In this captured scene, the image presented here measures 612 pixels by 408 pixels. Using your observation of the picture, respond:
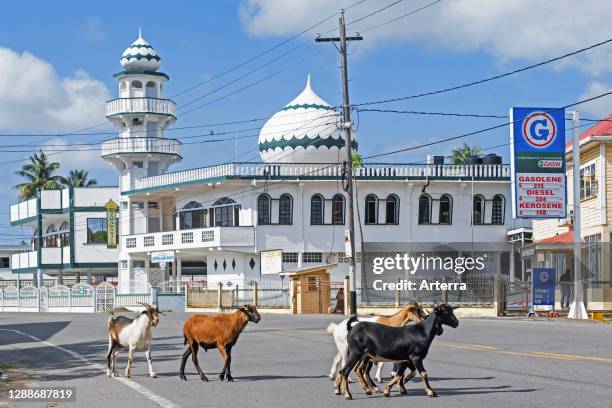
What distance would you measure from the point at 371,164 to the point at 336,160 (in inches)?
86.4

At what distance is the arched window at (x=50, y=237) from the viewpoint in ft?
251

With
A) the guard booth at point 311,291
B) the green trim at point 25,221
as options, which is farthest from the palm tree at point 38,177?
the guard booth at point 311,291

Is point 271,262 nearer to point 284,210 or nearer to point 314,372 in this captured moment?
point 284,210

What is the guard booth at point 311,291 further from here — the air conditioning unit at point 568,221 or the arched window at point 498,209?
the arched window at point 498,209

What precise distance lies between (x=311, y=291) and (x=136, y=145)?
2382 cm

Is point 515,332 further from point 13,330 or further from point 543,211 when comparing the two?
point 13,330

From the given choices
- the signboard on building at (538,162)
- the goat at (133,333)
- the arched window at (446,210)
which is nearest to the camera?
the goat at (133,333)

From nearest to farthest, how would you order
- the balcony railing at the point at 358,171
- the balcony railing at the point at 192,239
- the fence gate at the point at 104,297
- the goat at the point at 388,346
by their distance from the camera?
the goat at the point at 388,346 < the balcony railing at the point at 192,239 < the balcony railing at the point at 358,171 < the fence gate at the point at 104,297

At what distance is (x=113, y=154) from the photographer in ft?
211

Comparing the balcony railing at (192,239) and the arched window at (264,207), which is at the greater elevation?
the arched window at (264,207)

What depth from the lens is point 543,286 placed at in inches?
1393

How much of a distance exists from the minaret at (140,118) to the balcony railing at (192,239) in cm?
402

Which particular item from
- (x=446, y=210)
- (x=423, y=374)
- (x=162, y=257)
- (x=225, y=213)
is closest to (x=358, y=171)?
(x=446, y=210)

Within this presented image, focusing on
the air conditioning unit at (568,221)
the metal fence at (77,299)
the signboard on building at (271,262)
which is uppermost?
the air conditioning unit at (568,221)
